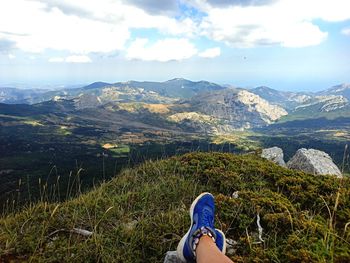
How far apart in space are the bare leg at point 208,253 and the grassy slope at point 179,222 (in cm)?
61

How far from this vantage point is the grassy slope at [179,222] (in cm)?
595

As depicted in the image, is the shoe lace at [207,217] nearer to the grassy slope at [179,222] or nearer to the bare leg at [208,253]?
the bare leg at [208,253]

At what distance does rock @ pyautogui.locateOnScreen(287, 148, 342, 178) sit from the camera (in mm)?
14984

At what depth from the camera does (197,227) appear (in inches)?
236

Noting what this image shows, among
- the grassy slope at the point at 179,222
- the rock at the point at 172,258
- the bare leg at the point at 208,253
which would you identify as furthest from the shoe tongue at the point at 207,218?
the rock at the point at 172,258

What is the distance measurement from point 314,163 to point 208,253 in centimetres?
1199

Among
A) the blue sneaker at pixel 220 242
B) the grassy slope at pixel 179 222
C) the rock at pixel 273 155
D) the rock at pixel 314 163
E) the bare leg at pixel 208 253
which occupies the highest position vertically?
the bare leg at pixel 208 253

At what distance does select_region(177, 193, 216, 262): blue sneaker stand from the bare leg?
133 millimetres

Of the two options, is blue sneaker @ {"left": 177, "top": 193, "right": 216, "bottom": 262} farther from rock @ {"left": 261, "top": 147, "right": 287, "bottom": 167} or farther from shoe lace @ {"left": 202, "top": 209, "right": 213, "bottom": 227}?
rock @ {"left": 261, "top": 147, "right": 287, "bottom": 167}

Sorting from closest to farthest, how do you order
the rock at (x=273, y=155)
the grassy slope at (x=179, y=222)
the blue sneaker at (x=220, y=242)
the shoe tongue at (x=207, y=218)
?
the blue sneaker at (x=220, y=242) → the grassy slope at (x=179, y=222) → the shoe tongue at (x=207, y=218) → the rock at (x=273, y=155)

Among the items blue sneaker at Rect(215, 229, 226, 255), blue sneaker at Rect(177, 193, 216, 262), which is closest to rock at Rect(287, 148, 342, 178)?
blue sneaker at Rect(177, 193, 216, 262)

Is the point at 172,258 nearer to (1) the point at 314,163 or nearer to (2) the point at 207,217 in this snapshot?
(2) the point at 207,217

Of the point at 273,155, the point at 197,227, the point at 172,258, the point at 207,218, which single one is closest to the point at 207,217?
the point at 207,218

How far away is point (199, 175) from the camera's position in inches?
453
